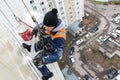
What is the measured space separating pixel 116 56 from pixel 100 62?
4.20ft

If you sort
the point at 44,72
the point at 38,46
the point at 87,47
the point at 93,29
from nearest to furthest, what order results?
the point at 38,46 < the point at 44,72 < the point at 87,47 < the point at 93,29

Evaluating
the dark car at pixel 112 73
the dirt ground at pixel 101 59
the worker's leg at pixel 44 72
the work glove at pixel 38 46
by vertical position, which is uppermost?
the work glove at pixel 38 46

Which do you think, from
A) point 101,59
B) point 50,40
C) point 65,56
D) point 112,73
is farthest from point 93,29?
point 50,40

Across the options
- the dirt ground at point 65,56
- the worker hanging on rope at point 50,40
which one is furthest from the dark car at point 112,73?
the worker hanging on rope at point 50,40

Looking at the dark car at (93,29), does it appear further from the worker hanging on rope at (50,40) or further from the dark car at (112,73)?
the worker hanging on rope at (50,40)

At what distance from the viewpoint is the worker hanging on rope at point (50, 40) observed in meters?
3.75

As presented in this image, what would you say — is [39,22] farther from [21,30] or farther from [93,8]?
[93,8]

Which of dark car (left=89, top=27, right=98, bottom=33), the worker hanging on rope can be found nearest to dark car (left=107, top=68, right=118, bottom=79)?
dark car (left=89, top=27, right=98, bottom=33)

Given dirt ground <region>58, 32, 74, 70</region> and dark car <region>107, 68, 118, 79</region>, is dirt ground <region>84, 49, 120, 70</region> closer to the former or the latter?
dark car <region>107, 68, 118, 79</region>

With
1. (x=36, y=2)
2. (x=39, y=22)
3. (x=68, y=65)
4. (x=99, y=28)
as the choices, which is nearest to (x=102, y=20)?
(x=99, y=28)

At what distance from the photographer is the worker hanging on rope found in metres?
3.75

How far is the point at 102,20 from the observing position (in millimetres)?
17500

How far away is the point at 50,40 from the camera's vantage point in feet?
13.5

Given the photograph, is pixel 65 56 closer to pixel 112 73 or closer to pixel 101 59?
pixel 101 59
